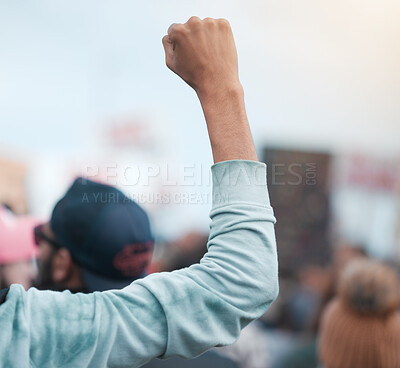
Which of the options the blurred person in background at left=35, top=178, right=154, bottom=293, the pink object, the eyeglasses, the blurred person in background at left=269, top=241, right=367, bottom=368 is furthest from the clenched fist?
the blurred person in background at left=269, top=241, right=367, bottom=368

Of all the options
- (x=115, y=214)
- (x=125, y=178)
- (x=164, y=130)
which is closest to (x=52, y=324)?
(x=115, y=214)

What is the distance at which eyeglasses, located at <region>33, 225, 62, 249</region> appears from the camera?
3.89 feet

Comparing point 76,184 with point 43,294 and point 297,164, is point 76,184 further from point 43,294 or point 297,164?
point 297,164

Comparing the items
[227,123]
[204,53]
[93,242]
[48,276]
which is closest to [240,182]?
[227,123]

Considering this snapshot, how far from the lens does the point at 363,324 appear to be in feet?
4.60

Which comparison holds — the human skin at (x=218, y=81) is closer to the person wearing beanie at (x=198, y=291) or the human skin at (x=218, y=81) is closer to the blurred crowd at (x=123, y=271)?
the person wearing beanie at (x=198, y=291)

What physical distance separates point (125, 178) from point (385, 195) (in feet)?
11.9

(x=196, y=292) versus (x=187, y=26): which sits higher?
(x=187, y=26)

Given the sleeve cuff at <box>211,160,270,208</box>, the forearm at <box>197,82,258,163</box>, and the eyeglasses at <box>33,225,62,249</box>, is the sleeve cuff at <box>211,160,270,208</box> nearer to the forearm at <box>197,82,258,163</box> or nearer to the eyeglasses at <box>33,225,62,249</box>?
the forearm at <box>197,82,258,163</box>

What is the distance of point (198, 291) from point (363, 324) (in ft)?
3.25

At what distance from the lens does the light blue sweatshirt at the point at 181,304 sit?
57 cm

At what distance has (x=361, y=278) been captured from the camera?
146cm

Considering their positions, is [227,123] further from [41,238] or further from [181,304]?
[41,238]

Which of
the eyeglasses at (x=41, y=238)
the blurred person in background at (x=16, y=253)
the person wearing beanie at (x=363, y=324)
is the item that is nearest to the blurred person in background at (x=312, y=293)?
the person wearing beanie at (x=363, y=324)
